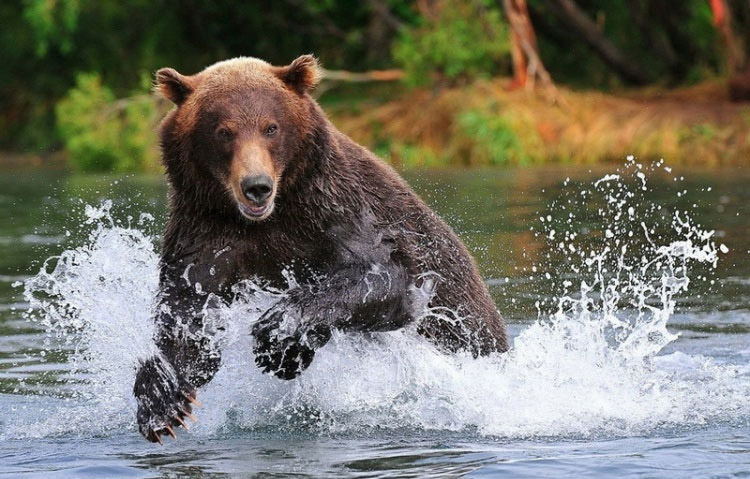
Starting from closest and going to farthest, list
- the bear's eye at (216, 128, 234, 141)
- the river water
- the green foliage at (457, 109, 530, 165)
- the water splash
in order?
the river water, the bear's eye at (216, 128, 234, 141), the water splash, the green foliage at (457, 109, 530, 165)

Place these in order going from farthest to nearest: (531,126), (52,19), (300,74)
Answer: (52,19) < (531,126) < (300,74)

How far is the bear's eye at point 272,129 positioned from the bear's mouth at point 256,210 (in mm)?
312

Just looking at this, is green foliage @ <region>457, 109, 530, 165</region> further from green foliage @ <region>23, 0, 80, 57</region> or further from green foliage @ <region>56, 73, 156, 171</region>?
green foliage @ <region>23, 0, 80, 57</region>

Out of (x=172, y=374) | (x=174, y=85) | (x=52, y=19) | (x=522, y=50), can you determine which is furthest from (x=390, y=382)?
(x=52, y=19)

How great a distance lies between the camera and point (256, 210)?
5.62m

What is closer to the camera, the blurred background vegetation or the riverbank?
the riverbank

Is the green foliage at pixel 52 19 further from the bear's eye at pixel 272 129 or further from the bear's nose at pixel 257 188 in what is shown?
the bear's nose at pixel 257 188

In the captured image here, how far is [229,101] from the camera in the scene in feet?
19.2

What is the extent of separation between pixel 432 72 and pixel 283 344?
1675 cm

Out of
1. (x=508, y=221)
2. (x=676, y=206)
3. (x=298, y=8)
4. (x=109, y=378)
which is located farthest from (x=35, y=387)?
(x=298, y=8)

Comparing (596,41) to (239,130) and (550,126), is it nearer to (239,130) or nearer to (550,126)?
(550,126)

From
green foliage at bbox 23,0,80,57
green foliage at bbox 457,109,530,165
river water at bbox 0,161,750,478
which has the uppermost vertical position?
green foliage at bbox 23,0,80,57

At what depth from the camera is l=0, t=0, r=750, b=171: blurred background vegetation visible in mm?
20031

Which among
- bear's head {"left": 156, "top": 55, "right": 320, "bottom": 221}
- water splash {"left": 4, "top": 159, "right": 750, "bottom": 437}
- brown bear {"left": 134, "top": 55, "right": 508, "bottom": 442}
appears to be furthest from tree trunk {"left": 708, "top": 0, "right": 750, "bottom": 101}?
bear's head {"left": 156, "top": 55, "right": 320, "bottom": 221}
